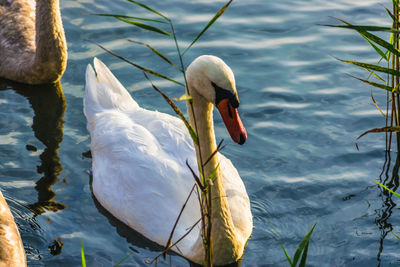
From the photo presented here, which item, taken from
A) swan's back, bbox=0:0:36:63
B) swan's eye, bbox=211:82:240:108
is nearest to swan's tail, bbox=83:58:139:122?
swan's back, bbox=0:0:36:63

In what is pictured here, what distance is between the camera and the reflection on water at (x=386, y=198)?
6.48 metres

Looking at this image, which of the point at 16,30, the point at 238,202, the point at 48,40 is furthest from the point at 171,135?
the point at 16,30

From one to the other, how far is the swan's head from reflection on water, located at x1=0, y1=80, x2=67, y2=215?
6.56 ft

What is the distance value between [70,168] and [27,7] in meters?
2.95

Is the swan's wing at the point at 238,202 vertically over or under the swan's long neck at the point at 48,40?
under

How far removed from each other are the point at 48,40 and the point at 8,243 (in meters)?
3.90

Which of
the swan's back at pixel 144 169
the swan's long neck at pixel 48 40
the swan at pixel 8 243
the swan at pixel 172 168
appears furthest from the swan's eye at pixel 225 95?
the swan's long neck at pixel 48 40

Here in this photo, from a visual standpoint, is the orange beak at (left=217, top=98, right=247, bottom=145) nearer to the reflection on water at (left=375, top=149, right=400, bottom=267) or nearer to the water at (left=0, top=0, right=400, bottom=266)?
the water at (left=0, top=0, right=400, bottom=266)

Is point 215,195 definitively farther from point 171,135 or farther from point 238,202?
point 171,135

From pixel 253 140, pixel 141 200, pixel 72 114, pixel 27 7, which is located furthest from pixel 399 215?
pixel 27 7

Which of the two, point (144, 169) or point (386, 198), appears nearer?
point (144, 169)

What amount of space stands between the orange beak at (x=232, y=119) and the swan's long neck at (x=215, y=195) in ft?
0.74

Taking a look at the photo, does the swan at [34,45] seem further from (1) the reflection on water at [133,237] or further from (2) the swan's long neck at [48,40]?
(1) the reflection on water at [133,237]

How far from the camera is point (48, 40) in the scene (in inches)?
336
